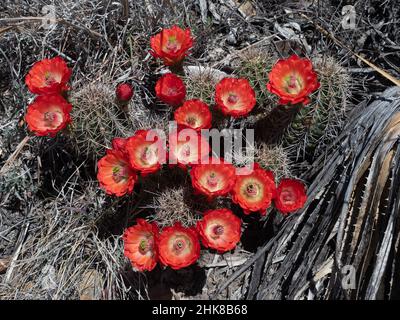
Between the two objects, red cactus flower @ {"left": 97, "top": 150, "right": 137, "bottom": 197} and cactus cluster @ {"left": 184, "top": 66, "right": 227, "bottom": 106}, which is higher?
cactus cluster @ {"left": 184, "top": 66, "right": 227, "bottom": 106}

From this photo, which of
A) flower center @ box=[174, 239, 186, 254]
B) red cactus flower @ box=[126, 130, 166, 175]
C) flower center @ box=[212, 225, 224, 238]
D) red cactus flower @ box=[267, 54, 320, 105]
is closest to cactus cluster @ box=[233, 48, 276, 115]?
red cactus flower @ box=[267, 54, 320, 105]

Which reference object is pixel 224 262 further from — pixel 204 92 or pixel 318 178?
pixel 204 92

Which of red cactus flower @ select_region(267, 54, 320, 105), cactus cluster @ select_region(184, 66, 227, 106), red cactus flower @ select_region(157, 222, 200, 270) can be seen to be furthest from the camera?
cactus cluster @ select_region(184, 66, 227, 106)

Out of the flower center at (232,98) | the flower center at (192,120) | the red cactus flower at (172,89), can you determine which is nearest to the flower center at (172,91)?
the red cactus flower at (172,89)

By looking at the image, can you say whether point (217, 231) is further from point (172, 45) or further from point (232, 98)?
point (172, 45)

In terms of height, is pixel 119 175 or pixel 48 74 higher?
pixel 48 74

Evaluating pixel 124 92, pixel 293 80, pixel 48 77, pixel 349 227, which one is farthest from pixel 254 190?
pixel 48 77

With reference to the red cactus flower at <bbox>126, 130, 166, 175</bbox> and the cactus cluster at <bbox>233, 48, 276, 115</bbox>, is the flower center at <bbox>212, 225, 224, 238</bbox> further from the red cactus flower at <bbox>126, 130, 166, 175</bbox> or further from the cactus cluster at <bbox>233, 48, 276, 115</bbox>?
the cactus cluster at <bbox>233, 48, 276, 115</bbox>
